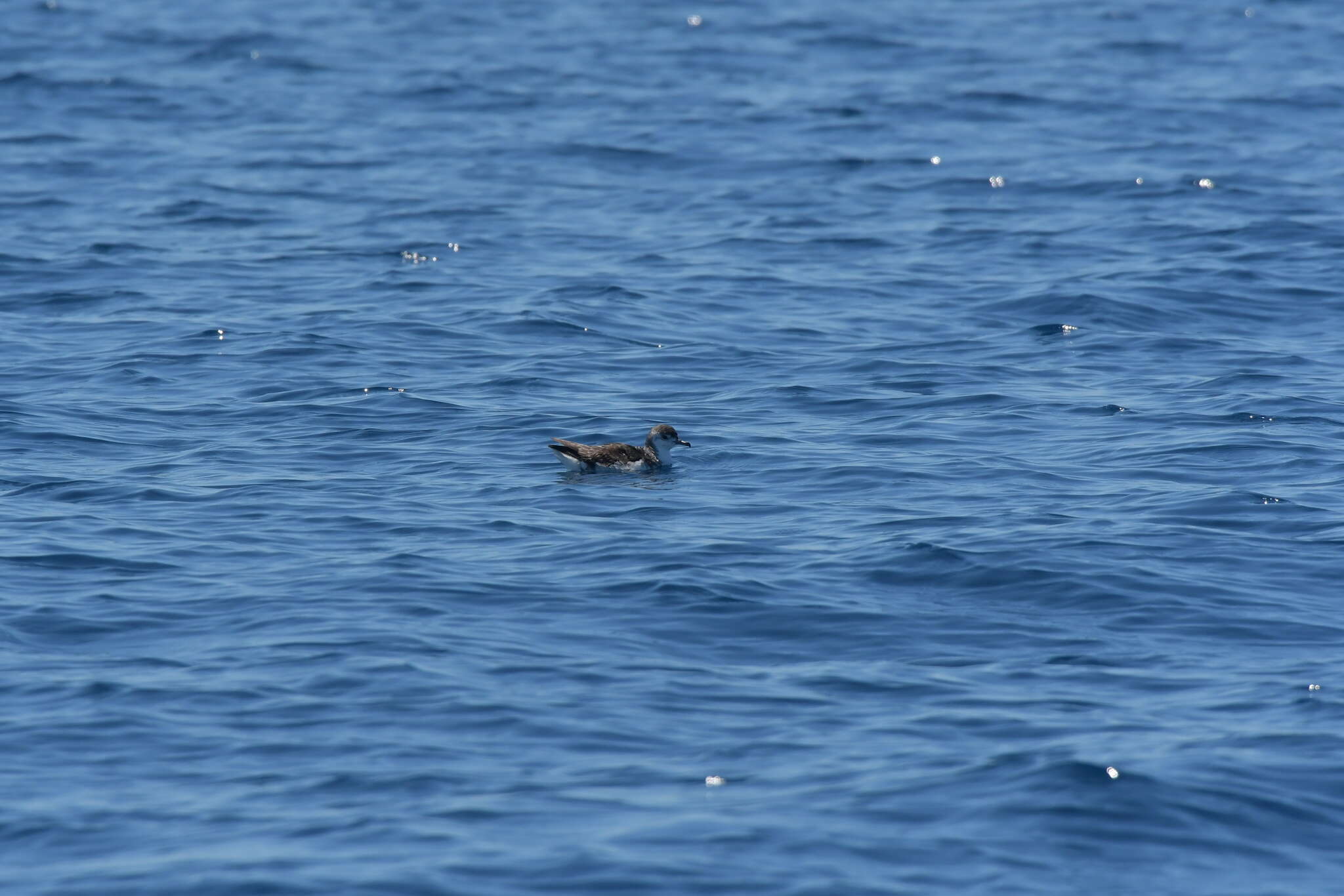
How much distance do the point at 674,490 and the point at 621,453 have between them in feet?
2.16

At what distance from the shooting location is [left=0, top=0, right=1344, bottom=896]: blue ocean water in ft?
35.8

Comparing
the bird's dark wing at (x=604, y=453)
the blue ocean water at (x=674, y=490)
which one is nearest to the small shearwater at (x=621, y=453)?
the bird's dark wing at (x=604, y=453)

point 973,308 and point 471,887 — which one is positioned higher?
point 471,887

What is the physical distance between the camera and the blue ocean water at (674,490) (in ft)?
35.8

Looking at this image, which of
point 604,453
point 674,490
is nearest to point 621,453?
point 604,453

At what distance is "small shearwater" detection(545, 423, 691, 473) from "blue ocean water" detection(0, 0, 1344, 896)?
263 millimetres

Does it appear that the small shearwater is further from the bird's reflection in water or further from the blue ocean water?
the blue ocean water

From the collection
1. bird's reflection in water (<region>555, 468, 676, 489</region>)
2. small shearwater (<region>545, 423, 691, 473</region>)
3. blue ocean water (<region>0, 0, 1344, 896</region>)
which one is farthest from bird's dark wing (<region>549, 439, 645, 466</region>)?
blue ocean water (<region>0, 0, 1344, 896</region>)

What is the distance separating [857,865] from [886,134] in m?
26.8

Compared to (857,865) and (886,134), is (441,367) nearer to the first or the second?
(857,865)

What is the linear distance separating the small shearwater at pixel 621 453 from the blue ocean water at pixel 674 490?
0.86ft

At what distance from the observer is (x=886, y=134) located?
1404 inches

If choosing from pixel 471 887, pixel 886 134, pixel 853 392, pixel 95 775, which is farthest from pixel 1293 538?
pixel 886 134

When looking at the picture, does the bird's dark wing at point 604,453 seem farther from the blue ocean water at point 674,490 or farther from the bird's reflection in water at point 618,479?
the blue ocean water at point 674,490
